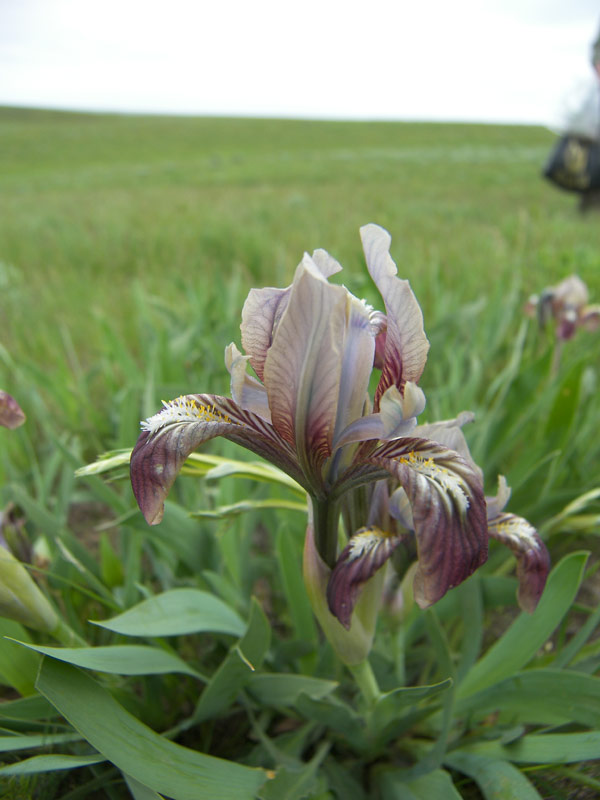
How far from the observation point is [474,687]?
118cm

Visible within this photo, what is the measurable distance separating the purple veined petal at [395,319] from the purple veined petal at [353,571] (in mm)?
209

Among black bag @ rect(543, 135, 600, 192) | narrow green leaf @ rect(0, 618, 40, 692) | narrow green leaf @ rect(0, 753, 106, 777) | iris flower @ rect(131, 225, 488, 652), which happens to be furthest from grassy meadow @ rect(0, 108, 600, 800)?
black bag @ rect(543, 135, 600, 192)

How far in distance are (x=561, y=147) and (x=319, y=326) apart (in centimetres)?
719

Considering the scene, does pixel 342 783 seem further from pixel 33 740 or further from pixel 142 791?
pixel 33 740

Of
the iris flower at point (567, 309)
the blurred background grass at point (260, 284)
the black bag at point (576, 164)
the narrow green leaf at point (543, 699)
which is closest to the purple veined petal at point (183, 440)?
the narrow green leaf at point (543, 699)

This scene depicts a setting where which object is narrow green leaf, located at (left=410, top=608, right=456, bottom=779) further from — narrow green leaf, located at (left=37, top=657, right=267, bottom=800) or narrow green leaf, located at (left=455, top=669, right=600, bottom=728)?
narrow green leaf, located at (left=37, top=657, right=267, bottom=800)

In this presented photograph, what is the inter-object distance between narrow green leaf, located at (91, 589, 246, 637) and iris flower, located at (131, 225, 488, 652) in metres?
0.33

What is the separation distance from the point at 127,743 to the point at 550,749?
0.67 metres

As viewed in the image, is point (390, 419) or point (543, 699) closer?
point (390, 419)

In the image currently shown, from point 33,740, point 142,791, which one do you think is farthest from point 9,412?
point 142,791

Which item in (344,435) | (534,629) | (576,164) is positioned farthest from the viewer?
(576,164)

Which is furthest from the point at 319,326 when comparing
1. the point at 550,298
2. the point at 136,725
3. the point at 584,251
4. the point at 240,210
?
the point at 240,210

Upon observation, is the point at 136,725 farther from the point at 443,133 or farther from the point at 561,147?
the point at 443,133

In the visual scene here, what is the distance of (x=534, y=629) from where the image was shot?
1098 millimetres
